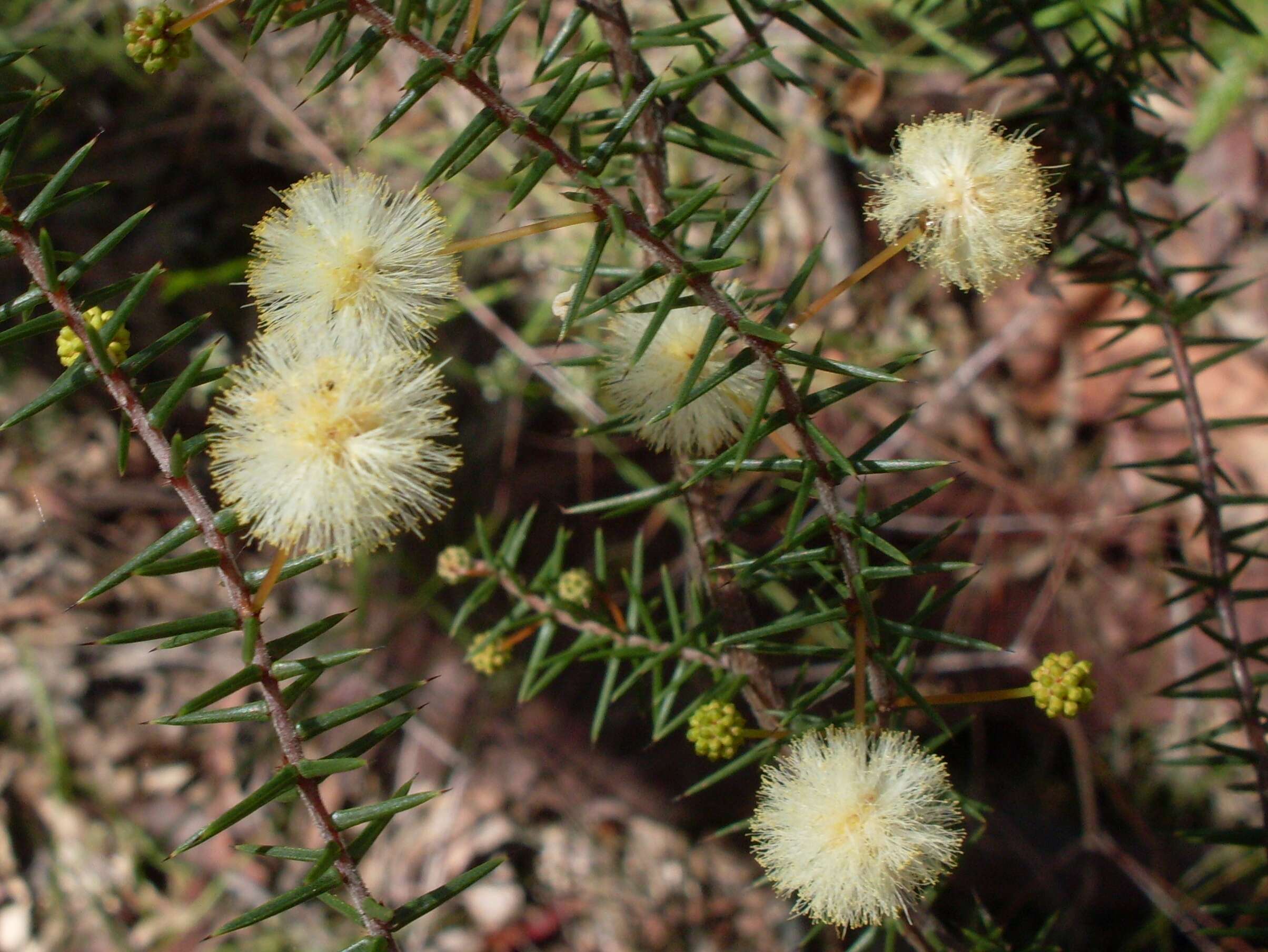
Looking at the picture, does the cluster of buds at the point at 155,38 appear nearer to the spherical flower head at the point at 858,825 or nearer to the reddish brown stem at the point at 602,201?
the reddish brown stem at the point at 602,201

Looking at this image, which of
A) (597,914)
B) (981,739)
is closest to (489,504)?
(597,914)

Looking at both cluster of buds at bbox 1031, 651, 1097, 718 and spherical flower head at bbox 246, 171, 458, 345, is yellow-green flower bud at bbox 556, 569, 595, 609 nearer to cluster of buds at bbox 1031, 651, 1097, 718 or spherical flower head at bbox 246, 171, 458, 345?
spherical flower head at bbox 246, 171, 458, 345

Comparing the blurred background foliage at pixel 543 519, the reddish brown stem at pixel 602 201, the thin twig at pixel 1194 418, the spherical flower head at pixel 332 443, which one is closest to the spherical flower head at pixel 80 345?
the spherical flower head at pixel 332 443

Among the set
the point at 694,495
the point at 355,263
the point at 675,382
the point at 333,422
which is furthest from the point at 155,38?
the point at 694,495

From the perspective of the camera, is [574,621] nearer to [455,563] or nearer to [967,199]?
[455,563]

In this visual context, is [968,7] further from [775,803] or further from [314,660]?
[314,660]

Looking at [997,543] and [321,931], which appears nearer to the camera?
[321,931]
